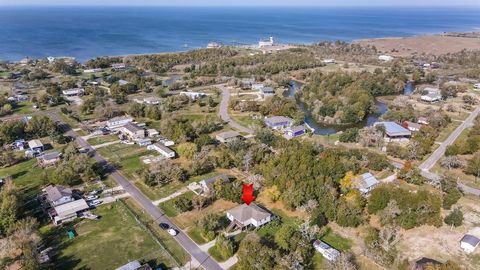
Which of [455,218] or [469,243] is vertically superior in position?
[455,218]

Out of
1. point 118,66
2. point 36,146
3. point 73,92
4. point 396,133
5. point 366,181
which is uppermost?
point 366,181

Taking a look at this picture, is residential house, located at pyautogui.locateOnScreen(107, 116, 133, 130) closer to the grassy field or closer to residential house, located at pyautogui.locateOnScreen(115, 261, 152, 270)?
the grassy field

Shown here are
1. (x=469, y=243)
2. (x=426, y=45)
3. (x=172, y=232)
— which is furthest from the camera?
(x=426, y=45)

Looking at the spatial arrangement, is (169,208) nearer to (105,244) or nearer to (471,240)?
(105,244)

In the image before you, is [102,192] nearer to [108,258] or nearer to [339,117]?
[108,258]

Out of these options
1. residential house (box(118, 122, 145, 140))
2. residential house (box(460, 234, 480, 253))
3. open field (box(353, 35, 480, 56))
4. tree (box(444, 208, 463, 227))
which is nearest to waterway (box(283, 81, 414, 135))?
tree (box(444, 208, 463, 227))

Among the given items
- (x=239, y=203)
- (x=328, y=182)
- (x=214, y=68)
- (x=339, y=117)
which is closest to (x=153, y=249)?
(x=239, y=203)

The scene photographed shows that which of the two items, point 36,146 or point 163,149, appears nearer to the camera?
point 163,149

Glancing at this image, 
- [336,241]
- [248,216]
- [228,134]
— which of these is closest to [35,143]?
[228,134]
